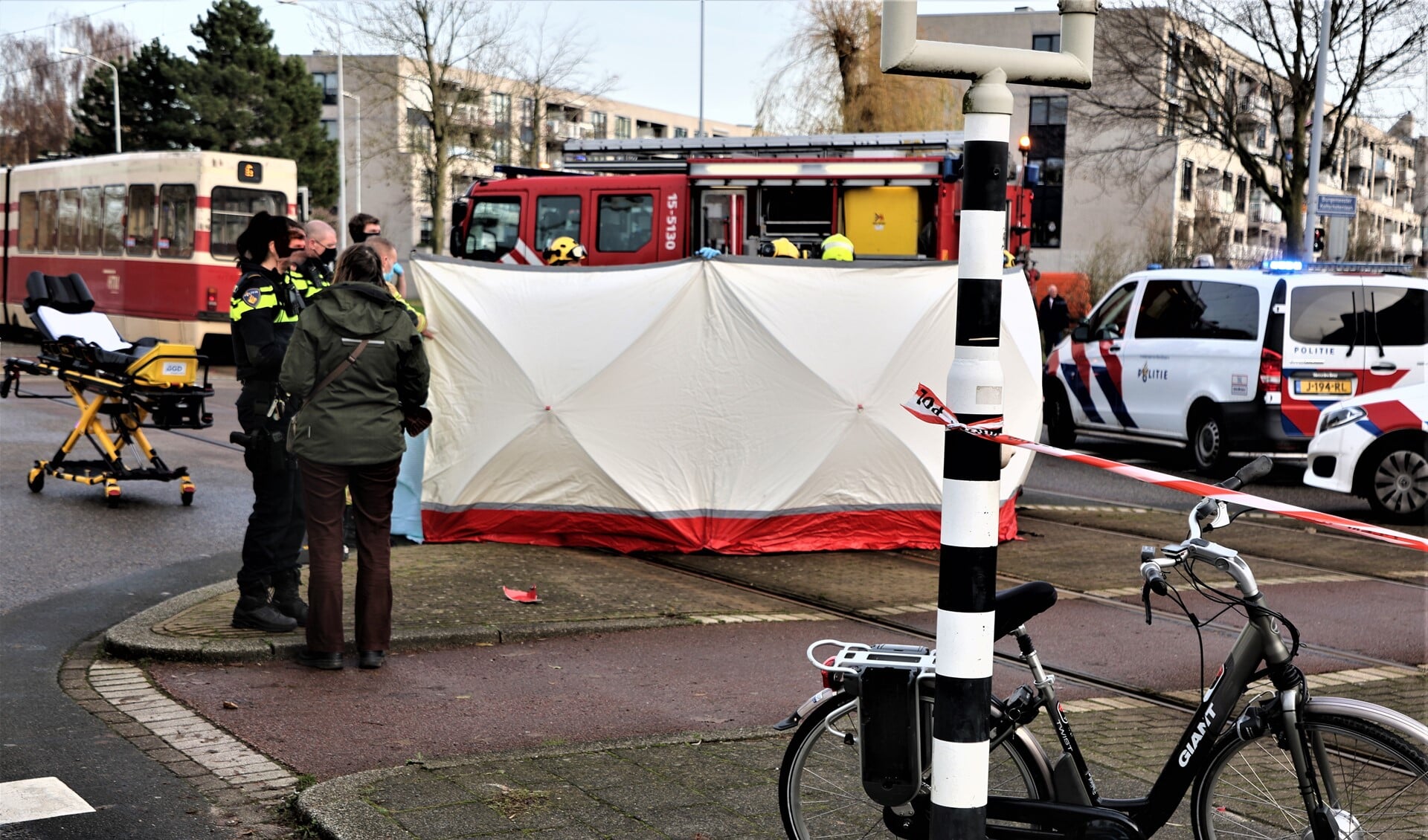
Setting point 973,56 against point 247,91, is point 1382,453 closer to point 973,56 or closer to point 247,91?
point 973,56

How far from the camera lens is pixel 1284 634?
12.0ft

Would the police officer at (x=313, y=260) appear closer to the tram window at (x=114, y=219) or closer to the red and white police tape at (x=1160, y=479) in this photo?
the red and white police tape at (x=1160, y=479)

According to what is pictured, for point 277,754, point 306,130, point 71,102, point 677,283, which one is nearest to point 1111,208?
point 306,130

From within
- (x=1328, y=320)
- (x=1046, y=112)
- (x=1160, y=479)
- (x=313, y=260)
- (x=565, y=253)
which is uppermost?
(x=1046, y=112)

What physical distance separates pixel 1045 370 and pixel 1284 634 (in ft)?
43.8

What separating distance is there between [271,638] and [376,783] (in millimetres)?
2193

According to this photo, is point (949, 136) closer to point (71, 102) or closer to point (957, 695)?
point (957, 695)

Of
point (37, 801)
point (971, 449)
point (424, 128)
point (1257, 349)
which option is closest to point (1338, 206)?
point (1257, 349)

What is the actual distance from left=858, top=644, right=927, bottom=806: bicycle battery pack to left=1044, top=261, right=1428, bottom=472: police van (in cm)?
1102

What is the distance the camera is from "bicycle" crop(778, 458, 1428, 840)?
357 cm

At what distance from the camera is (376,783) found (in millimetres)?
4691

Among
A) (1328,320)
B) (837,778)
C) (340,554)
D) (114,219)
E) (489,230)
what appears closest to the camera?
(837,778)

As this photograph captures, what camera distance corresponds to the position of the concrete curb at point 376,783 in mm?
4293

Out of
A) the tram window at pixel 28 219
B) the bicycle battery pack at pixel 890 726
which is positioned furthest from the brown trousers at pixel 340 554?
the tram window at pixel 28 219
